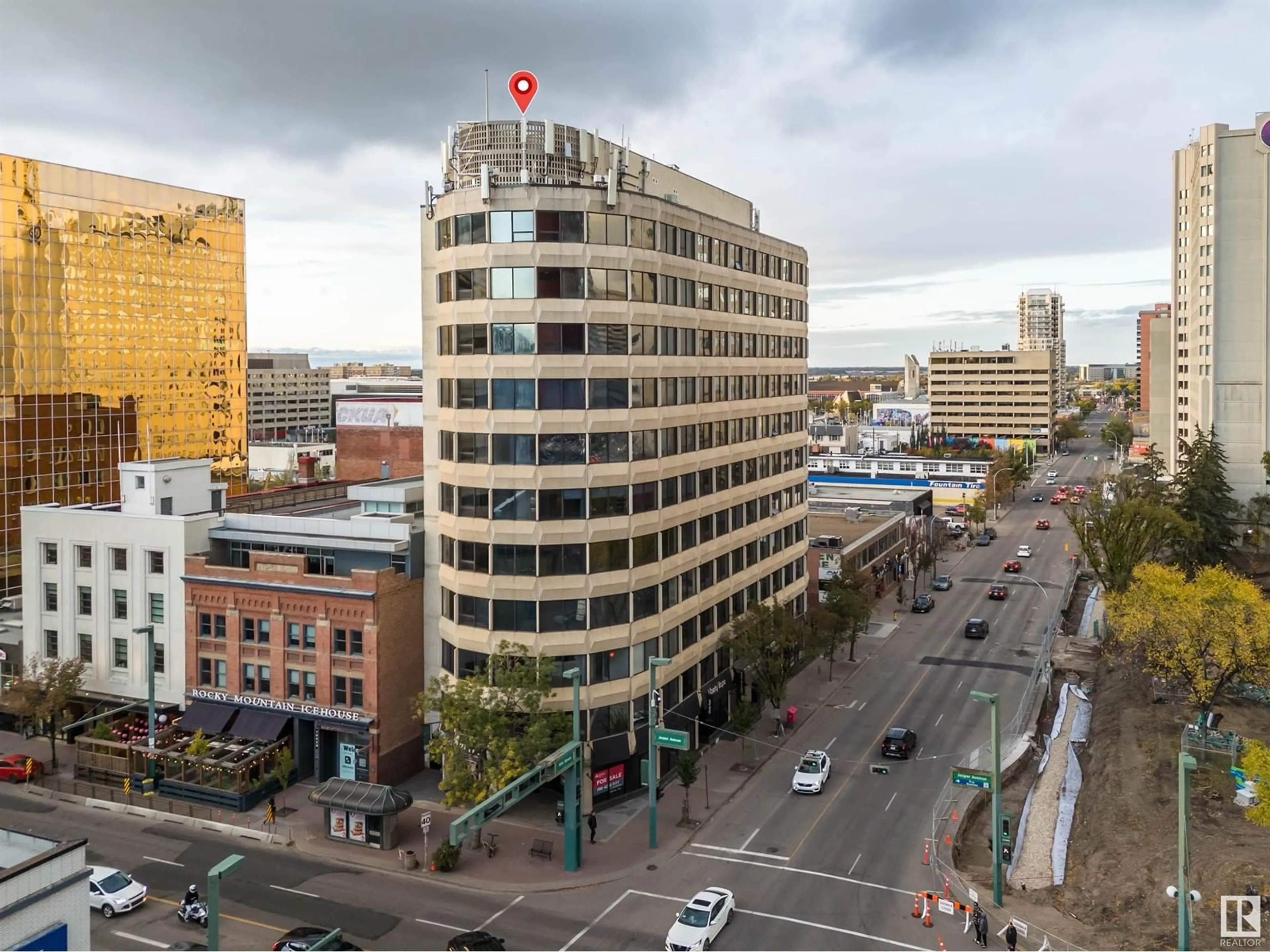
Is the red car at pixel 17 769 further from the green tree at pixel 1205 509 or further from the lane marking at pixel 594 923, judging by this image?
the green tree at pixel 1205 509

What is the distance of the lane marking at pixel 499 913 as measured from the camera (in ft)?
117

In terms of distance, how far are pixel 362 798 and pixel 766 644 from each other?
2376 centimetres

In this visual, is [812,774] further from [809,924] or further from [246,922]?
[246,922]

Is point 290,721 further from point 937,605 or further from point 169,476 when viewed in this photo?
point 937,605

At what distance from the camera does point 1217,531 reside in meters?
94.7

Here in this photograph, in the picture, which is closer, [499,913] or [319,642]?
[499,913]

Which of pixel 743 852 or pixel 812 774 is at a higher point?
pixel 812 774

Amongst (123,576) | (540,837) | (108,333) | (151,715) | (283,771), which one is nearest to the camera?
(540,837)

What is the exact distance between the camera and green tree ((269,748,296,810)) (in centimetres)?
4738

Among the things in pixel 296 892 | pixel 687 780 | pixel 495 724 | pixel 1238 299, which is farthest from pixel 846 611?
pixel 1238 299

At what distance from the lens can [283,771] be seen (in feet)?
156

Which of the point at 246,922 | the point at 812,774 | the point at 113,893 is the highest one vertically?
the point at 113,893

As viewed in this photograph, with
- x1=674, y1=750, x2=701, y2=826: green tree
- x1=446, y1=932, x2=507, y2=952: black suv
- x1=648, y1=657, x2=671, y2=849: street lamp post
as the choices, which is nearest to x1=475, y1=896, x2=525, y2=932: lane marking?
x1=446, y1=932, x2=507, y2=952: black suv

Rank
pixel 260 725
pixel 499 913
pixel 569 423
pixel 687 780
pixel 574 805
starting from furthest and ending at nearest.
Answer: pixel 260 725 < pixel 687 780 < pixel 569 423 < pixel 574 805 < pixel 499 913
